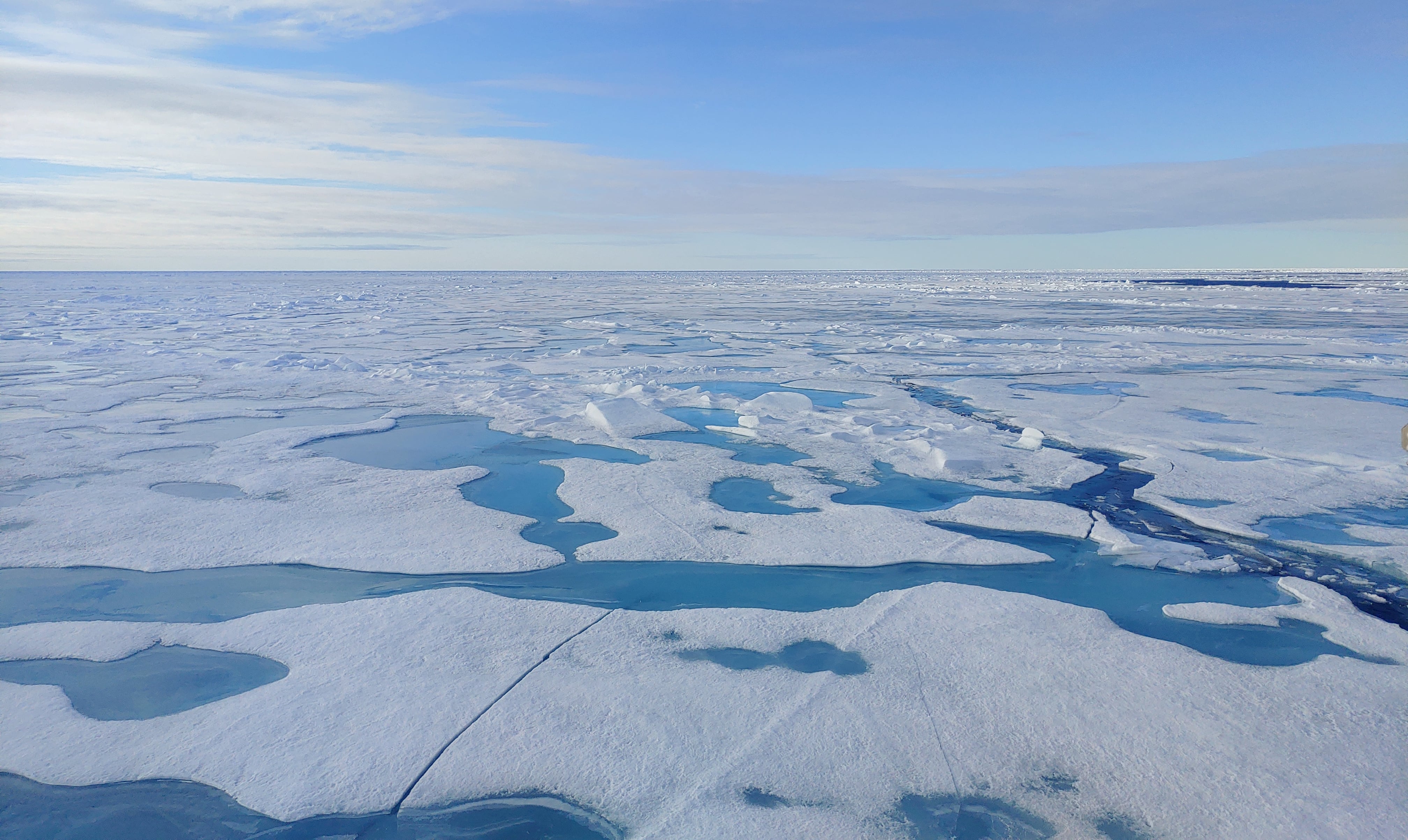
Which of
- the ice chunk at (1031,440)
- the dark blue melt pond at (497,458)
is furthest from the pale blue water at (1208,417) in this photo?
the dark blue melt pond at (497,458)

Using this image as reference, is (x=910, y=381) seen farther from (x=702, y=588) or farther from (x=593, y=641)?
(x=593, y=641)

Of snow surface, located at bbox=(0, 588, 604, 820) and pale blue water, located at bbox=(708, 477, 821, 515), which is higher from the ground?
pale blue water, located at bbox=(708, 477, 821, 515)

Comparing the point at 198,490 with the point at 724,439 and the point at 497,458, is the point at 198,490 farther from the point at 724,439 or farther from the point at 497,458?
the point at 724,439

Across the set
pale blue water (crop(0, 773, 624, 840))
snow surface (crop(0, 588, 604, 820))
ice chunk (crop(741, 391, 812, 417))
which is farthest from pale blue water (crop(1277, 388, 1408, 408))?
pale blue water (crop(0, 773, 624, 840))

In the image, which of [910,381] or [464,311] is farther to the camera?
[464,311]

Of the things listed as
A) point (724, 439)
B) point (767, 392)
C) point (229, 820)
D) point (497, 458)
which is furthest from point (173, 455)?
point (767, 392)

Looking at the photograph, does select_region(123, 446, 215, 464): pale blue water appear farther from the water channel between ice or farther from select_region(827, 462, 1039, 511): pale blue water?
select_region(827, 462, 1039, 511): pale blue water

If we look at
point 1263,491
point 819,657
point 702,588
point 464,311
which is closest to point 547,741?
point 819,657
